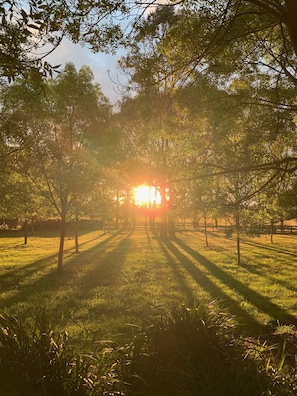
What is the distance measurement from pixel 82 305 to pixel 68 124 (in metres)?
8.40

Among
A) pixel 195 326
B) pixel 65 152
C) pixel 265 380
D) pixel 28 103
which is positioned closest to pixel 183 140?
pixel 195 326

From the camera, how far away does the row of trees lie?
538 centimetres

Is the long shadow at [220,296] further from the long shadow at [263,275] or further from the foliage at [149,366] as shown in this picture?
the long shadow at [263,275]

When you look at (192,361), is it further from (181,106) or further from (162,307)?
(181,106)

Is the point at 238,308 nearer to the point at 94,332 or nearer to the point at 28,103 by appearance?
the point at 94,332

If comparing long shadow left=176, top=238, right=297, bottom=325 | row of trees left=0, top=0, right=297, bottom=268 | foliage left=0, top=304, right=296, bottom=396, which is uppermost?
row of trees left=0, top=0, right=297, bottom=268

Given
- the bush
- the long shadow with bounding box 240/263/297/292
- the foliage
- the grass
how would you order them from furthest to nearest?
the long shadow with bounding box 240/263/297/292 < the grass < the foliage < the bush

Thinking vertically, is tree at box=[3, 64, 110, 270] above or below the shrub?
above

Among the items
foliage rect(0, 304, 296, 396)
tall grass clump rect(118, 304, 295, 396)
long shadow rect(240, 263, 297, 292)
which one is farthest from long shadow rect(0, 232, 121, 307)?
long shadow rect(240, 263, 297, 292)

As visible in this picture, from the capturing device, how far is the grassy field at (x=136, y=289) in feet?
29.0

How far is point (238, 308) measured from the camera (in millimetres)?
10195

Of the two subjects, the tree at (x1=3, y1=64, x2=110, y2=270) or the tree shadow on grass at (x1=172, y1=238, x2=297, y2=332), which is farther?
the tree at (x1=3, y1=64, x2=110, y2=270)

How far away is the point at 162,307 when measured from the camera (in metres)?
7.93

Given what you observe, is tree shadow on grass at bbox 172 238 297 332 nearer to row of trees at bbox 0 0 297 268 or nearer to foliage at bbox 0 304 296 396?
row of trees at bbox 0 0 297 268
